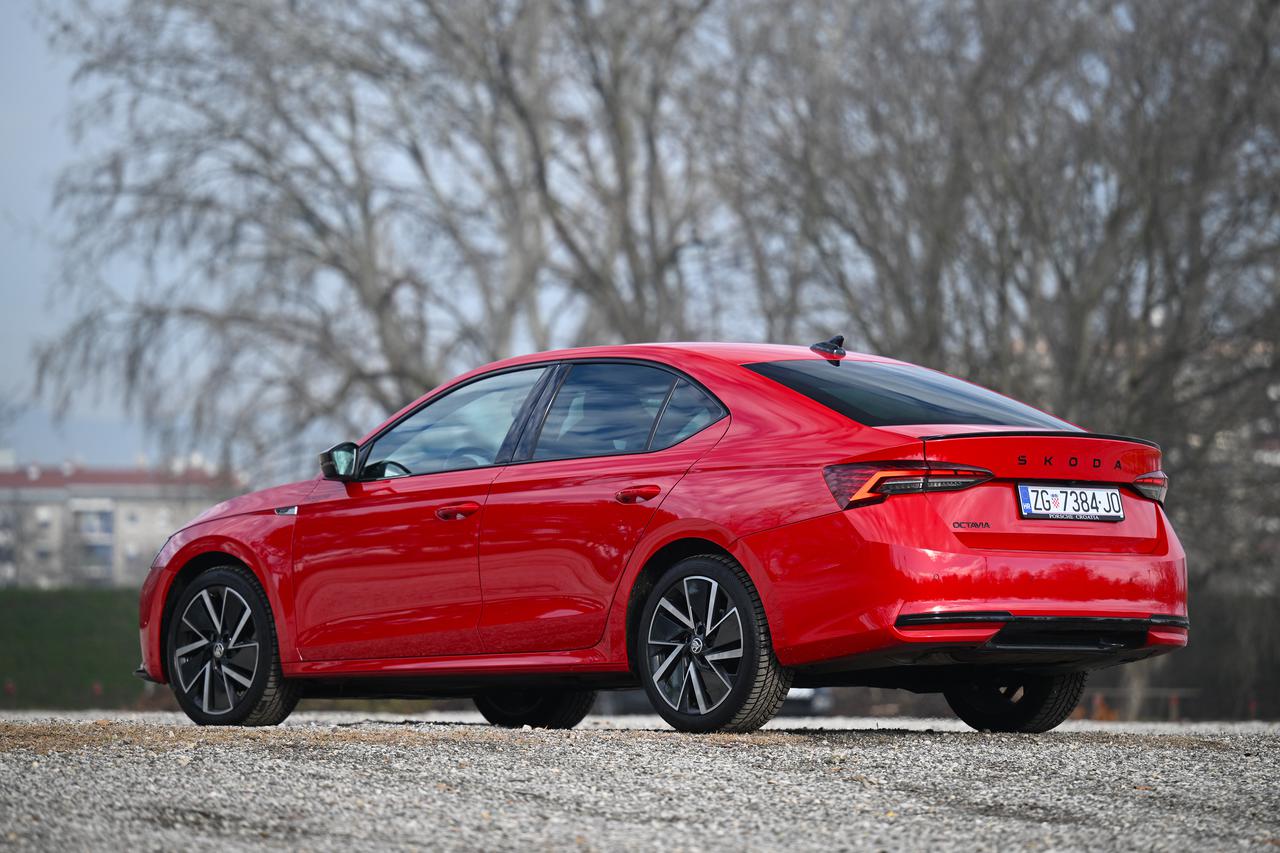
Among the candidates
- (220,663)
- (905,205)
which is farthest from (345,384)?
(220,663)

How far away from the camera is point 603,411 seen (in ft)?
25.1

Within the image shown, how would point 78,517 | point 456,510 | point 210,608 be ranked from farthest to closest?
1. point 78,517
2. point 210,608
3. point 456,510

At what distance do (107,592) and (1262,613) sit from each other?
1558cm

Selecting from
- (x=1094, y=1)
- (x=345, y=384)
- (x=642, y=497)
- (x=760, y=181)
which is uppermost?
(x=1094, y=1)

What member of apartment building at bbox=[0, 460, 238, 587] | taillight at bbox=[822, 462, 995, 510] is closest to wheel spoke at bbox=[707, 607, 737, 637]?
taillight at bbox=[822, 462, 995, 510]

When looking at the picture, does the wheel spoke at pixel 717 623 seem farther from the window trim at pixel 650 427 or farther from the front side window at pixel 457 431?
the front side window at pixel 457 431

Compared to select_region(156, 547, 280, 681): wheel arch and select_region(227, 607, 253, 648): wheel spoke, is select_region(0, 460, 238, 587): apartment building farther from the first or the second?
select_region(227, 607, 253, 648): wheel spoke

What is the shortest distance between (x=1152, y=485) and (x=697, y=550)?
1770 mm

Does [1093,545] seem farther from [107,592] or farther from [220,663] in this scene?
[107,592]

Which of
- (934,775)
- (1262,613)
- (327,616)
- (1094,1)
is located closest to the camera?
(934,775)

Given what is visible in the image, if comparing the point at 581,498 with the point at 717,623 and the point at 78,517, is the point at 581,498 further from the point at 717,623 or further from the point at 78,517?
the point at 78,517

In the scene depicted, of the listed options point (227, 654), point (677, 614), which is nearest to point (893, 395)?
point (677, 614)

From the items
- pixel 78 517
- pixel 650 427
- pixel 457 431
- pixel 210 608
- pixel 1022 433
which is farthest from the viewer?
pixel 78 517

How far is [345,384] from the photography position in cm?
2780
